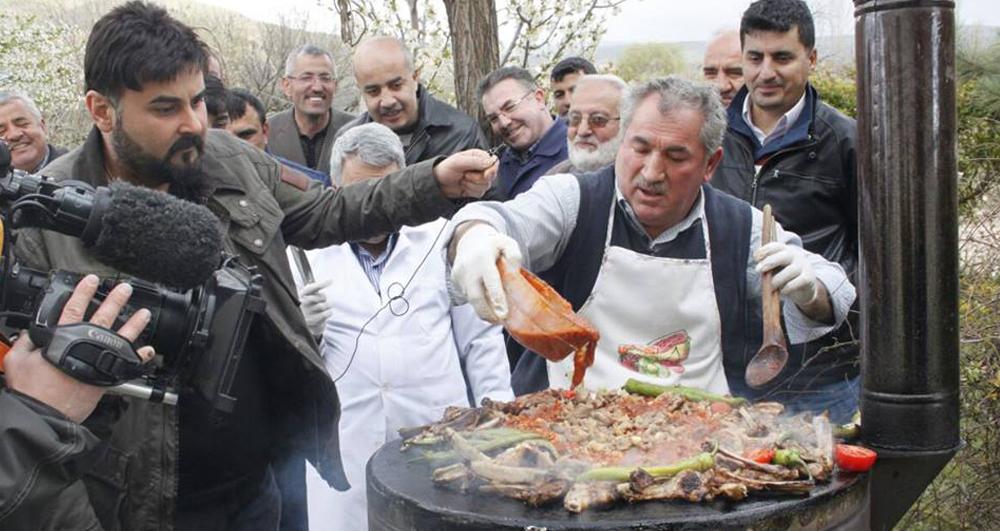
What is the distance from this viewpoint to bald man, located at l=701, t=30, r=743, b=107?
548 centimetres

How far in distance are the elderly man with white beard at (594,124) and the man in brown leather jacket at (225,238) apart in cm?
178

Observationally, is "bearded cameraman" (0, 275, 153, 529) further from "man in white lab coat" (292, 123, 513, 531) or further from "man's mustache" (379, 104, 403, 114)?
"man's mustache" (379, 104, 403, 114)

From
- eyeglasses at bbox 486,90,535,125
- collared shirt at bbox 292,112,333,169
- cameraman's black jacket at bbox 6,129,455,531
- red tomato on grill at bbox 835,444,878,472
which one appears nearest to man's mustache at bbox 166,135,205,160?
cameraman's black jacket at bbox 6,129,455,531

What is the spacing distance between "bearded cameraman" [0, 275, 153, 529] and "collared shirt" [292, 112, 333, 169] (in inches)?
186

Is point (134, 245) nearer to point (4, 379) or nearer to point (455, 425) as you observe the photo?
point (4, 379)

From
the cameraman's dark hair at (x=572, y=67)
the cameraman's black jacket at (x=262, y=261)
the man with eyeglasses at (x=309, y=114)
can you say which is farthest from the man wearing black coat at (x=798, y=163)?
the man with eyeglasses at (x=309, y=114)

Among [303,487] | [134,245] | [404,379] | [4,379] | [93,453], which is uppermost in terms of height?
[134,245]

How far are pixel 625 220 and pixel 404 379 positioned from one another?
1.02 meters

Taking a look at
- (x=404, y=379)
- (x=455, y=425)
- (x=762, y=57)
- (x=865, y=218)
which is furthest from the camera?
(x=762, y=57)

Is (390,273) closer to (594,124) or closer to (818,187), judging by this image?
(594,124)

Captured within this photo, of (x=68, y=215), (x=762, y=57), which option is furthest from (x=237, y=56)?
(x=68, y=215)

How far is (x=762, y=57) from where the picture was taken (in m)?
4.47

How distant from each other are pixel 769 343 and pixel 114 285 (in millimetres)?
1851

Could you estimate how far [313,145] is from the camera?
6.86 m
